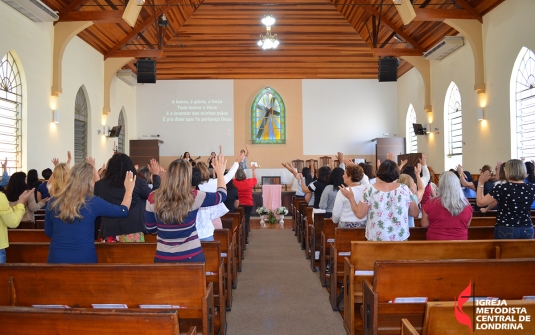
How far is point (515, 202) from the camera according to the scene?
11.7ft

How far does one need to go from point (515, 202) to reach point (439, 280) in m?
1.50

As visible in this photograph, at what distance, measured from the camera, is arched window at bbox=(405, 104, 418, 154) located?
15.3 m

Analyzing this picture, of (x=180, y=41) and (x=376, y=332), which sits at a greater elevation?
(x=180, y=41)

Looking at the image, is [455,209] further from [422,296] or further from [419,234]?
[422,296]

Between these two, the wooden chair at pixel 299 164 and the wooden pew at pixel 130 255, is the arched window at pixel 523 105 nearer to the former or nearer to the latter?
the wooden chair at pixel 299 164

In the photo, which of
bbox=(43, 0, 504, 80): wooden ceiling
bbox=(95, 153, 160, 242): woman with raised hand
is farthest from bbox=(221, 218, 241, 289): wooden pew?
bbox=(43, 0, 504, 80): wooden ceiling

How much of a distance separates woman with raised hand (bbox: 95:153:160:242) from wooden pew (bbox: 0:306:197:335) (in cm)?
145

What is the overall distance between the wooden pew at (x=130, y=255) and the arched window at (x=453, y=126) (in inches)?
384

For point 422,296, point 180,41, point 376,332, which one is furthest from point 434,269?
point 180,41

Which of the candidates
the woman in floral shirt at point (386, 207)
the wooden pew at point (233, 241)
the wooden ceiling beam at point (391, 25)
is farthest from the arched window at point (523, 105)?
the woman in floral shirt at point (386, 207)

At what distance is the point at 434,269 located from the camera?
2479 millimetres

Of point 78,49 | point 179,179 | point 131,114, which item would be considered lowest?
point 179,179

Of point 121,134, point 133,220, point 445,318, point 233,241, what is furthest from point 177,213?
point 121,134

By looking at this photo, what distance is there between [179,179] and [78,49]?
9.96 meters
